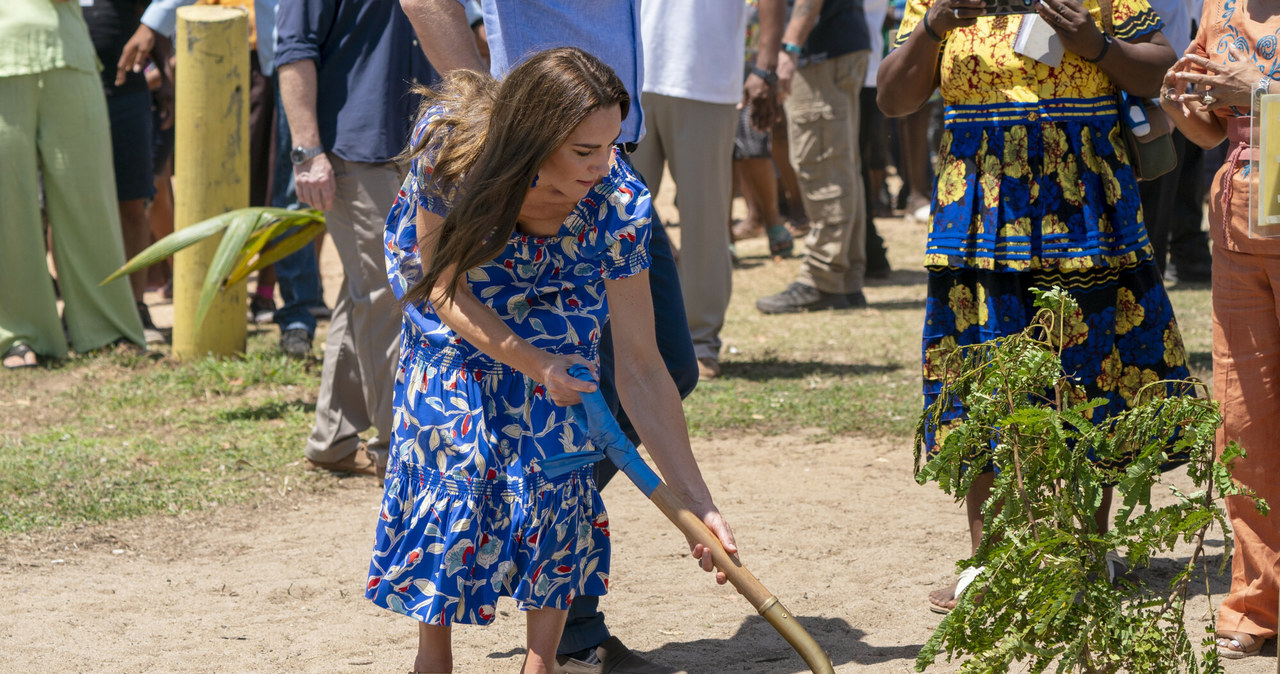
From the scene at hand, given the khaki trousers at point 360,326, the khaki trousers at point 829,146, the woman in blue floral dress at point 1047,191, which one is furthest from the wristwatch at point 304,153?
the khaki trousers at point 829,146

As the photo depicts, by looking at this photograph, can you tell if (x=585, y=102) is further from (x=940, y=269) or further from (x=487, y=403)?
(x=940, y=269)

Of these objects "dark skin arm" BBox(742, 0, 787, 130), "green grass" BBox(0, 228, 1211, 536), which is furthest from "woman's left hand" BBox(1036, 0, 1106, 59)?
"dark skin arm" BBox(742, 0, 787, 130)

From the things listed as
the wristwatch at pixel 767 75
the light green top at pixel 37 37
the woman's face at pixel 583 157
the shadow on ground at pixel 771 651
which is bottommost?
the shadow on ground at pixel 771 651

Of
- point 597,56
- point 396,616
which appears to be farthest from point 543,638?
point 597,56

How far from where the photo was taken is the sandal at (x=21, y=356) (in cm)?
650

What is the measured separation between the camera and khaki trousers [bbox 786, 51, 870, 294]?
7.74 meters

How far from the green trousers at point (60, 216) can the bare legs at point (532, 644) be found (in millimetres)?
4482

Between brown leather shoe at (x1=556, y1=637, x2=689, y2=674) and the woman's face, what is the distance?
1.18m

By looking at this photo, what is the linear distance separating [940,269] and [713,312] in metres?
2.79

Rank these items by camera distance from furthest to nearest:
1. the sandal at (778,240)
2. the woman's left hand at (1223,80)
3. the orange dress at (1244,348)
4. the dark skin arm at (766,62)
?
1. the sandal at (778,240)
2. the dark skin arm at (766,62)
3. the orange dress at (1244,348)
4. the woman's left hand at (1223,80)

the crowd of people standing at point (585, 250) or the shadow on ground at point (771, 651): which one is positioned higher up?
the crowd of people standing at point (585, 250)

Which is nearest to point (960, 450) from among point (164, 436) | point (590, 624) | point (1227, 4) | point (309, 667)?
point (590, 624)

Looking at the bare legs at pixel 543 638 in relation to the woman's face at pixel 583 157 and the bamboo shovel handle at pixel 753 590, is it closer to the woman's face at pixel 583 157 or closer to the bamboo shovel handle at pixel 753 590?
the bamboo shovel handle at pixel 753 590

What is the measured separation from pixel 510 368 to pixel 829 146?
17.4 feet
